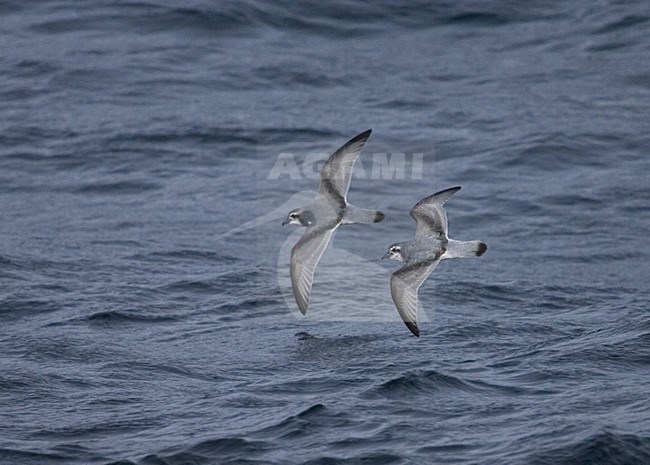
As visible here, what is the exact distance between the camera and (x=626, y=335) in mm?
14508

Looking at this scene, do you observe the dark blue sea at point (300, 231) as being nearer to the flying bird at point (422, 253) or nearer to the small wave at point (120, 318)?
the small wave at point (120, 318)

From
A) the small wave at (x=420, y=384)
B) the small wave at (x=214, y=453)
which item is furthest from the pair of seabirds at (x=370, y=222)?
the small wave at (x=214, y=453)

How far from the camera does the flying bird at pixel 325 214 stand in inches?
562

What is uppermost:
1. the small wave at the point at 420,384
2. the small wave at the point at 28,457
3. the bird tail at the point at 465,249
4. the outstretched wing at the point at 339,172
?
the outstretched wing at the point at 339,172

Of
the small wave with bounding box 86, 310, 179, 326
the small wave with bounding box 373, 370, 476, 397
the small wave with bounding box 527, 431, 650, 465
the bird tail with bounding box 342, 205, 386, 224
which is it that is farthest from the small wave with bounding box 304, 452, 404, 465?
the small wave with bounding box 86, 310, 179, 326

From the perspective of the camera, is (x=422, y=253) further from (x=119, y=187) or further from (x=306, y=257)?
(x=119, y=187)

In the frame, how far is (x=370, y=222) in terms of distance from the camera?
13.8m

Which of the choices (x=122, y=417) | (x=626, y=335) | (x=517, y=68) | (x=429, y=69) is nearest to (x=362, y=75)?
(x=429, y=69)

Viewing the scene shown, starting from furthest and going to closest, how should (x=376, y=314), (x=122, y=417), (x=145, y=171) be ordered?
1. (x=145, y=171)
2. (x=376, y=314)
3. (x=122, y=417)

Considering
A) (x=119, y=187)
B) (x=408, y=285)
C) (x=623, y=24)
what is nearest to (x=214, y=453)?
(x=408, y=285)

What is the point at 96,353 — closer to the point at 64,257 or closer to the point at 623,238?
the point at 64,257

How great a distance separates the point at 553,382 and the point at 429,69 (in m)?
11.6

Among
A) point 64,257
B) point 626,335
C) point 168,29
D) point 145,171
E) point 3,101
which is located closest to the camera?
point 626,335

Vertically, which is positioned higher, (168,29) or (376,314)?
(168,29)
